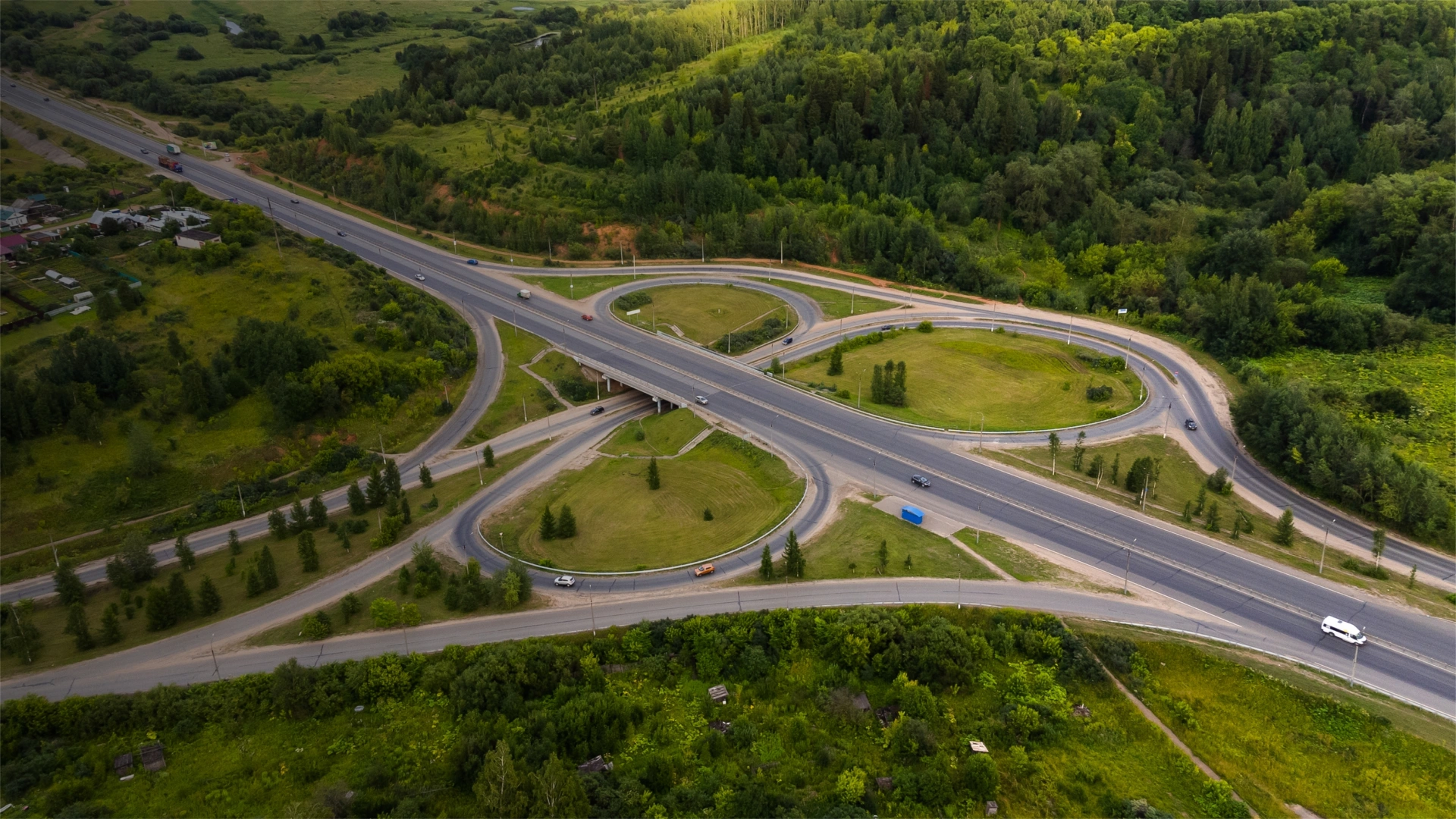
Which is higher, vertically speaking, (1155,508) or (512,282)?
(512,282)

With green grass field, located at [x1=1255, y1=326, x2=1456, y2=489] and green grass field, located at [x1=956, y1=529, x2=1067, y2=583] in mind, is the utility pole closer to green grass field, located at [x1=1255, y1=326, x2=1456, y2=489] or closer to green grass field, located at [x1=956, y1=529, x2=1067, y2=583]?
green grass field, located at [x1=1255, y1=326, x2=1456, y2=489]

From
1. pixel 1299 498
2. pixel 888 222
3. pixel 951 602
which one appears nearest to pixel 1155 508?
pixel 1299 498

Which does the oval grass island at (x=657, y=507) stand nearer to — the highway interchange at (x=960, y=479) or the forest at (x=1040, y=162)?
the highway interchange at (x=960, y=479)

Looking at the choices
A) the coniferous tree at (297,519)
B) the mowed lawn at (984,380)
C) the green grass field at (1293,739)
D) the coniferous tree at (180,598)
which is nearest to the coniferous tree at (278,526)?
the coniferous tree at (297,519)

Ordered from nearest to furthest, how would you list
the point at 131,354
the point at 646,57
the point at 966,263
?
the point at 131,354
the point at 966,263
the point at 646,57

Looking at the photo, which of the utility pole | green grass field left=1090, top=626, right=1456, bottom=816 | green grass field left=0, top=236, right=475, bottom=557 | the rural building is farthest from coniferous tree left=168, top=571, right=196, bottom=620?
the utility pole

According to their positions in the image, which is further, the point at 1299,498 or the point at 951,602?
the point at 1299,498

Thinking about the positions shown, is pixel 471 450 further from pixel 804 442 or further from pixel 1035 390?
pixel 1035 390
